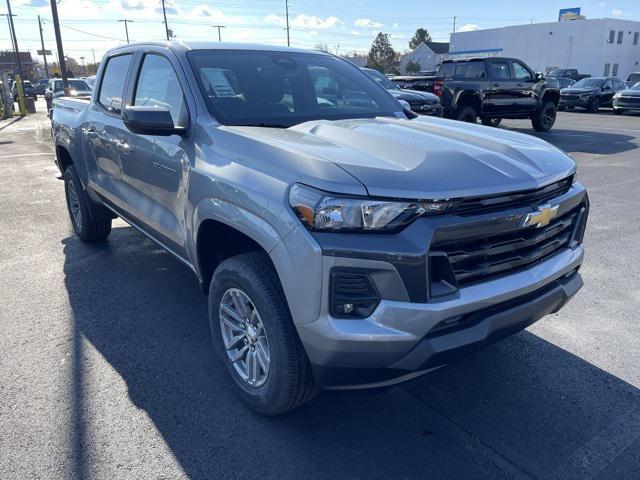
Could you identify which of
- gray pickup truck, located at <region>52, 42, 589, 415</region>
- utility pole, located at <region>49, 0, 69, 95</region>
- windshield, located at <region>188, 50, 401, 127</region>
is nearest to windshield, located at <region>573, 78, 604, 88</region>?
utility pole, located at <region>49, 0, 69, 95</region>

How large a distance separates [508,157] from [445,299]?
2.84 ft

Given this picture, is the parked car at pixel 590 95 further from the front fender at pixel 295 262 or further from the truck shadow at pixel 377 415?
the front fender at pixel 295 262

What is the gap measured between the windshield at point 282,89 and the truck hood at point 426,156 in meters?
0.29

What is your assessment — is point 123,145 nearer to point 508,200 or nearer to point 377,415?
point 377,415

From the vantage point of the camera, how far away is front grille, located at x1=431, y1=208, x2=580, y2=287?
2205 millimetres

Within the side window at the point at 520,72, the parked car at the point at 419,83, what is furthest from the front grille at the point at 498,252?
the parked car at the point at 419,83

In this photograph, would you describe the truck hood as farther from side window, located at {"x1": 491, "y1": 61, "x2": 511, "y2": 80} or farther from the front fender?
side window, located at {"x1": 491, "y1": 61, "x2": 511, "y2": 80}

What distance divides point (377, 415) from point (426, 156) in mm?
1373

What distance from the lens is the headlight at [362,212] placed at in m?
2.12

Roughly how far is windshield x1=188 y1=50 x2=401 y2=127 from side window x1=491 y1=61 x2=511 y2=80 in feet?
35.7

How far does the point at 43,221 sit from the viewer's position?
21.5ft

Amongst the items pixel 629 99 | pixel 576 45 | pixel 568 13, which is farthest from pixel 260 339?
pixel 568 13

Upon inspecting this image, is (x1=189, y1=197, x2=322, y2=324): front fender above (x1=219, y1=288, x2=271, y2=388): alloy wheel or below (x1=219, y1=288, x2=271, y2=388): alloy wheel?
above

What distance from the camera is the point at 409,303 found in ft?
6.82
